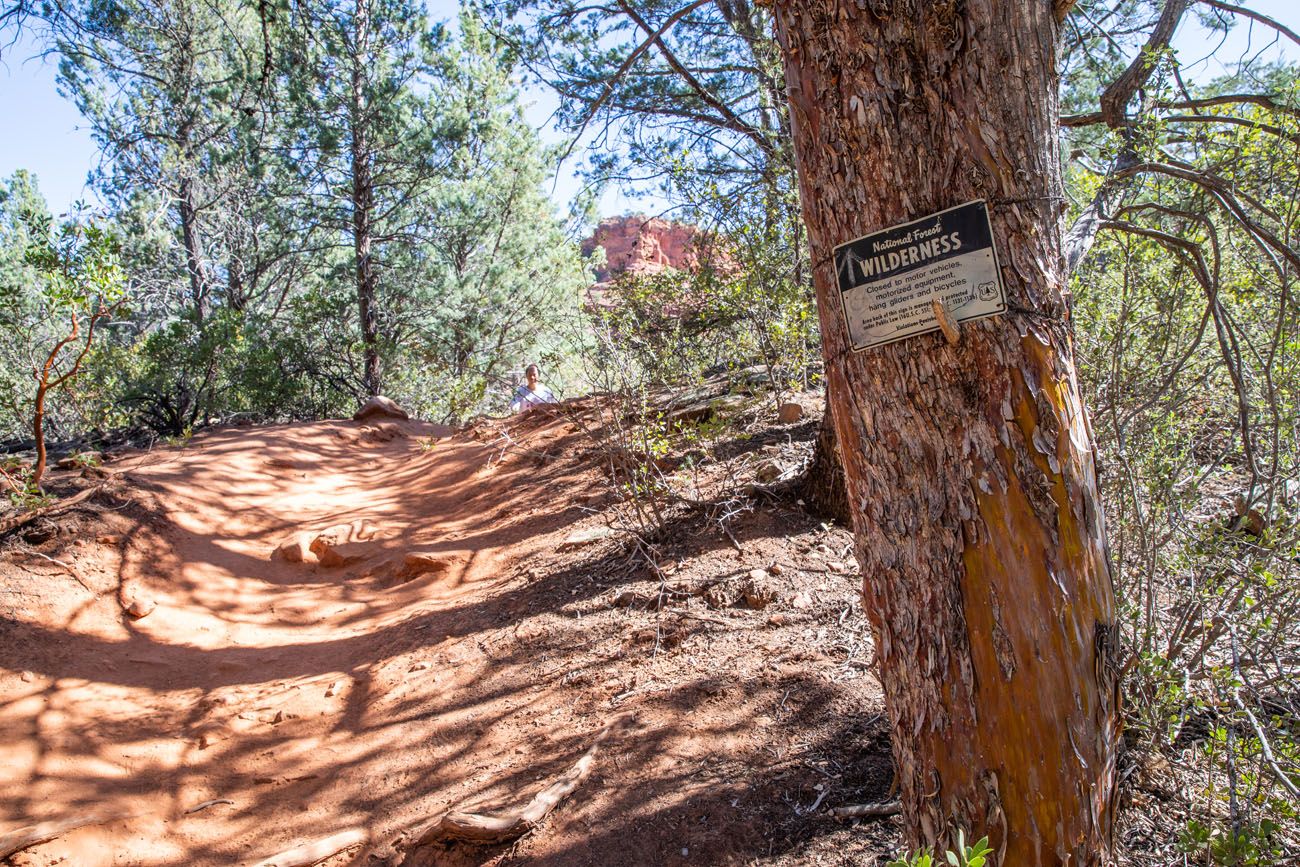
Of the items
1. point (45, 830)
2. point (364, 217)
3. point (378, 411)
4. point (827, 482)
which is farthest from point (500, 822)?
point (364, 217)

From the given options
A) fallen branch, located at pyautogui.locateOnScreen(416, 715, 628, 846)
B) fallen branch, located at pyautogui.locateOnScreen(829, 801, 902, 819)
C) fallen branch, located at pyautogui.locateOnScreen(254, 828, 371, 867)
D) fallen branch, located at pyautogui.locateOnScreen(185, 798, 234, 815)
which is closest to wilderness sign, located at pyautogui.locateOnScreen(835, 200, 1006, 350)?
fallen branch, located at pyautogui.locateOnScreen(829, 801, 902, 819)

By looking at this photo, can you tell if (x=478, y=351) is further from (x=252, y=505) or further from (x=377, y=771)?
(x=377, y=771)

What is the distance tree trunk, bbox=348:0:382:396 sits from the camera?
12227mm

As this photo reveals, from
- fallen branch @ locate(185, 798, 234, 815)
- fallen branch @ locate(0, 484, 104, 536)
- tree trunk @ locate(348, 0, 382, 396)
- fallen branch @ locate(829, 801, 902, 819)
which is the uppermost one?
tree trunk @ locate(348, 0, 382, 396)

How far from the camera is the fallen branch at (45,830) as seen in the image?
2.52 metres

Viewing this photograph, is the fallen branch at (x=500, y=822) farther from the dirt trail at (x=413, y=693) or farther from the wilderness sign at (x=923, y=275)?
the wilderness sign at (x=923, y=275)

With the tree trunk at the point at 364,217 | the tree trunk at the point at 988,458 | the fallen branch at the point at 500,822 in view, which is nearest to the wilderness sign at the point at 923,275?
the tree trunk at the point at 988,458

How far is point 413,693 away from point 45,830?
137cm

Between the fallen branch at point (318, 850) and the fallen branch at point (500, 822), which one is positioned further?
the fallen branch at point (318, 850)

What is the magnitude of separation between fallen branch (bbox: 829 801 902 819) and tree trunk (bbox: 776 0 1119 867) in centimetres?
65

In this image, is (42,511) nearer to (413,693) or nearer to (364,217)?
(413,693)

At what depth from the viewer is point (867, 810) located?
2.10 m

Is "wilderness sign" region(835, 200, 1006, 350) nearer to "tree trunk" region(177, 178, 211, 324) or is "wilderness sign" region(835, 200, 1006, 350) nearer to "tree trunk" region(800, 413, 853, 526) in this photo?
"tree trunk" region(800, 413, 853, 526)

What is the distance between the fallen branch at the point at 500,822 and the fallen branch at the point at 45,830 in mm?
1332
